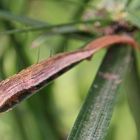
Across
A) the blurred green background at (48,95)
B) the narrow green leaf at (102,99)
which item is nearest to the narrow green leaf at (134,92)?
the blurred green background at (48,95)

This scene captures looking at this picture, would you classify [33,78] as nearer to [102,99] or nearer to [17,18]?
[102,99]

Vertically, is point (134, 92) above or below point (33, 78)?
above

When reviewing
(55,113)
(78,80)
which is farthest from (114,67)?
(78,80)

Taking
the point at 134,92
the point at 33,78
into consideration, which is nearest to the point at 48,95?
the point at 134,92

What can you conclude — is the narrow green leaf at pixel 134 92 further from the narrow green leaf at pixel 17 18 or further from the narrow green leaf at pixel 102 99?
the narrow green leaf at pixel 17 18

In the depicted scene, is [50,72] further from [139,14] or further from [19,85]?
[139,14]
